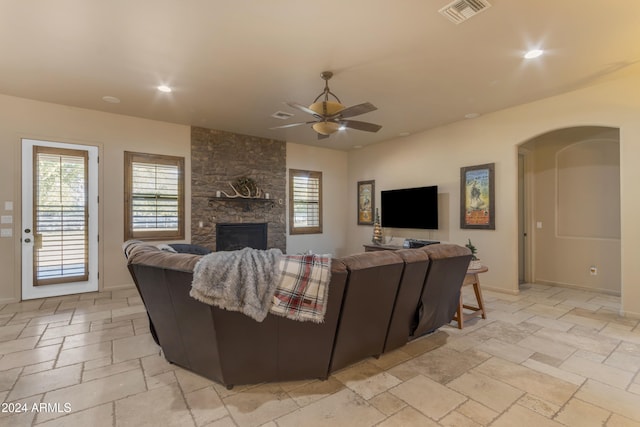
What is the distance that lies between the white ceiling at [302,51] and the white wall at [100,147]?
0.32m

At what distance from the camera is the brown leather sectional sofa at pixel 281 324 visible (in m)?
2.04

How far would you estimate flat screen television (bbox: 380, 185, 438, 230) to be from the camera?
224 inches

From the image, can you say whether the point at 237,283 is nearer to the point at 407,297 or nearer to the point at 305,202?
the point at 407,297

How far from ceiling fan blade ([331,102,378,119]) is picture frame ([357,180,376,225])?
155 inches

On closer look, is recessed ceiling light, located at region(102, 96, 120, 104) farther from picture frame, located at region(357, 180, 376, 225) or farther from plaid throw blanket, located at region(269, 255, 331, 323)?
picture frame, located at region(357, 180, 376, 225)

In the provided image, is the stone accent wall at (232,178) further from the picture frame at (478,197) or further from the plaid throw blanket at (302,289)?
the plaid throw blanket at (302,289)

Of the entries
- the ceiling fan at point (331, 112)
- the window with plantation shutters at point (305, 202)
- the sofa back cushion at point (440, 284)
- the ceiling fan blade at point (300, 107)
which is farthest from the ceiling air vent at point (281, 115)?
the sofa back cushion at point (440, 284)

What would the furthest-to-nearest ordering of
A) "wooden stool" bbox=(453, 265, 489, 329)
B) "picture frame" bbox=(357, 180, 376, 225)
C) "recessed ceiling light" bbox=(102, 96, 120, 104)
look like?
"picture frame" bbox=(357, 180, 376, 225) → "recessed ceiling light" bbox=(102, 96, 120, 104) → "wooden stool" bbox=(453, 265, 489, 329)

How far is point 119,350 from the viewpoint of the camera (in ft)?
9.27

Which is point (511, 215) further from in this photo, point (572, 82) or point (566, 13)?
point (566, 13)

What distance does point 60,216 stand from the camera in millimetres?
4668

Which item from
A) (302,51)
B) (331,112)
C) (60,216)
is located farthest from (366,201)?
(60,216)

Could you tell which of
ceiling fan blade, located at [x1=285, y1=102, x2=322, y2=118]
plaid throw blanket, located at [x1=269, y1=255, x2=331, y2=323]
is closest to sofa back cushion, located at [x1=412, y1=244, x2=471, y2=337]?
plaid throw blanket, located at [x1=269, y1=255, x2=331, y2=323]

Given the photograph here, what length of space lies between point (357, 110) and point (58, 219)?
4.84m
